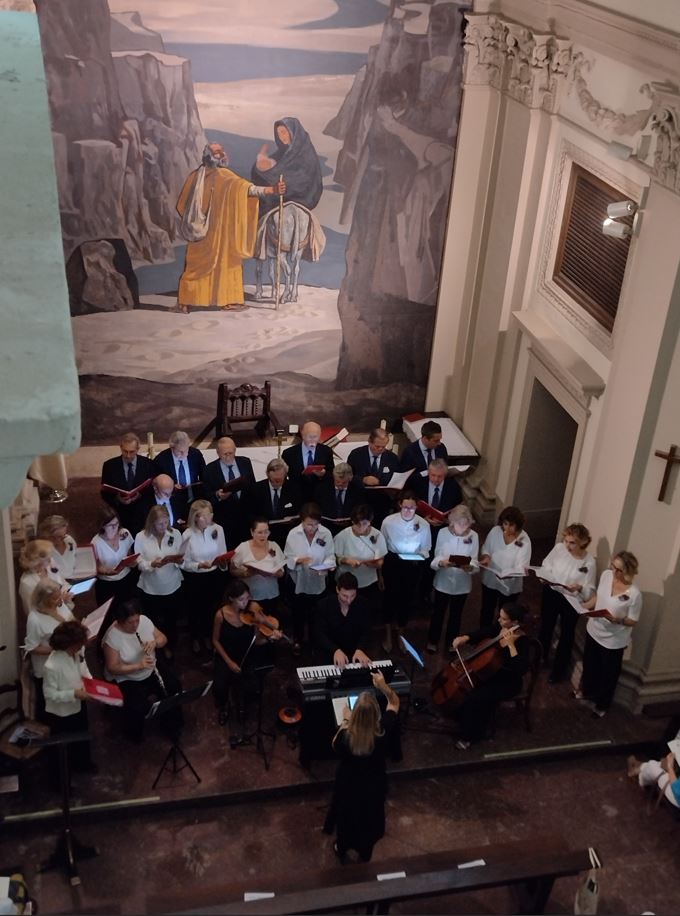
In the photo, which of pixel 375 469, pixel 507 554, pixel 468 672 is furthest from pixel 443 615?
pixel 375 469

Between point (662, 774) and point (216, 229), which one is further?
point (216, 229)

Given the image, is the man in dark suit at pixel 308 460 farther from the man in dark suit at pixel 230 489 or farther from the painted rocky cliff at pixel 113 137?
the painted rocky cliff at pixel 113 137

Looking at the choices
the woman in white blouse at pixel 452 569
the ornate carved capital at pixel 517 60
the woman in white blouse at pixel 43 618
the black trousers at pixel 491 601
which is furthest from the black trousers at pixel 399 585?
the ornate carved capital at pixel 517 60

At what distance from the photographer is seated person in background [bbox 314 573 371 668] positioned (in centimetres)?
888

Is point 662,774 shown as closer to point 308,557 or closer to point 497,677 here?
point 497,677

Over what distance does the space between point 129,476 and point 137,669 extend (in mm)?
2442

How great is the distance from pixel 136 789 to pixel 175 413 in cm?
524

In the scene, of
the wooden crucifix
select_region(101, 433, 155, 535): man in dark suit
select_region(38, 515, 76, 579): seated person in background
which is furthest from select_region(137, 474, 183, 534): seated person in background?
the wooden crucifix

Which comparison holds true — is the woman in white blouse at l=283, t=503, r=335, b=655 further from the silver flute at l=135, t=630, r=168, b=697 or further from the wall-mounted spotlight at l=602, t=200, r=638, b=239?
the wall-mounted spotlight at l=602, t=200, r=638, b=239

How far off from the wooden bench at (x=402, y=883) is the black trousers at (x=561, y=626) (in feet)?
8.22

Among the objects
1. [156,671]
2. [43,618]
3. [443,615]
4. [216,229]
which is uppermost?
[216,229]

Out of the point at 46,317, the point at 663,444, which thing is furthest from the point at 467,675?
the point at 46,317

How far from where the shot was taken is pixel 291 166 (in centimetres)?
1160

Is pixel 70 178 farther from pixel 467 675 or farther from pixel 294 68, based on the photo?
pixel 467 675
